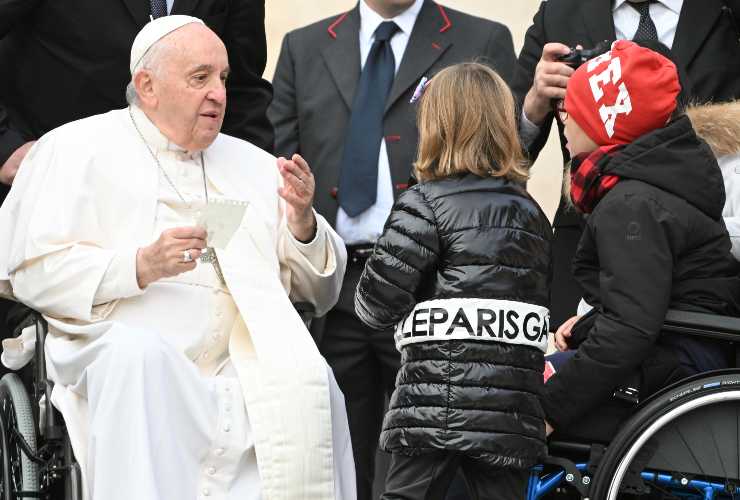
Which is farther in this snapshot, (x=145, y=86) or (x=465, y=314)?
(x=145, y=86)

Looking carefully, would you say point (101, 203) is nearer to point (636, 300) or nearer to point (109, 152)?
point (109, 152)

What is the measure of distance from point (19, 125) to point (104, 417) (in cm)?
164

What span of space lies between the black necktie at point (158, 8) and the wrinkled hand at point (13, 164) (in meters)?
0.80

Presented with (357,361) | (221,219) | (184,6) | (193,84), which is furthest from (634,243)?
(184,6)

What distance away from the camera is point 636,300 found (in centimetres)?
543

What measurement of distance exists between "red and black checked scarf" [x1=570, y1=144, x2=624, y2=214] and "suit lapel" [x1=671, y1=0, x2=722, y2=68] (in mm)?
1089

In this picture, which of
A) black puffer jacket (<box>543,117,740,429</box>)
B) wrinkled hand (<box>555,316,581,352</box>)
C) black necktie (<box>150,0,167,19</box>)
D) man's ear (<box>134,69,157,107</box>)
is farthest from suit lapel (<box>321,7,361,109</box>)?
black puffer jacket (<box>543,117,740,429</box>)

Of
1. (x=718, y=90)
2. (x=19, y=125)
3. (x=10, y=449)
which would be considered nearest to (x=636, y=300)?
(x=718, y=90)

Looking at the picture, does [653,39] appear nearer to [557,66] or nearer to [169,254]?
[557,66]

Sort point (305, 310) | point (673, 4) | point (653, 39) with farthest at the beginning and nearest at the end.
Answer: point (673, 4)
point (653, 39)
point (305, 310)

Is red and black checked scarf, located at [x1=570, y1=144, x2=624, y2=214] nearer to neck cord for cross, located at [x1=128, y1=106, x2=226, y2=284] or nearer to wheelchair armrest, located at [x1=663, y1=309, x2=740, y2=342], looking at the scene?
wheelchair armrest, located at [x1=663, y1=309, x2=740, y2=342]

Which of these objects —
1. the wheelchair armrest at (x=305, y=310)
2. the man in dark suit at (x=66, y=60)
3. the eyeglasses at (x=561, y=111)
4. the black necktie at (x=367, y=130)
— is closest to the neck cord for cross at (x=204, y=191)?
the wheelchair armrest at (x=305, y=310)

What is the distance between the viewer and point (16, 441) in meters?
5.71

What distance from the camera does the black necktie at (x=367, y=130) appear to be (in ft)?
22.6
